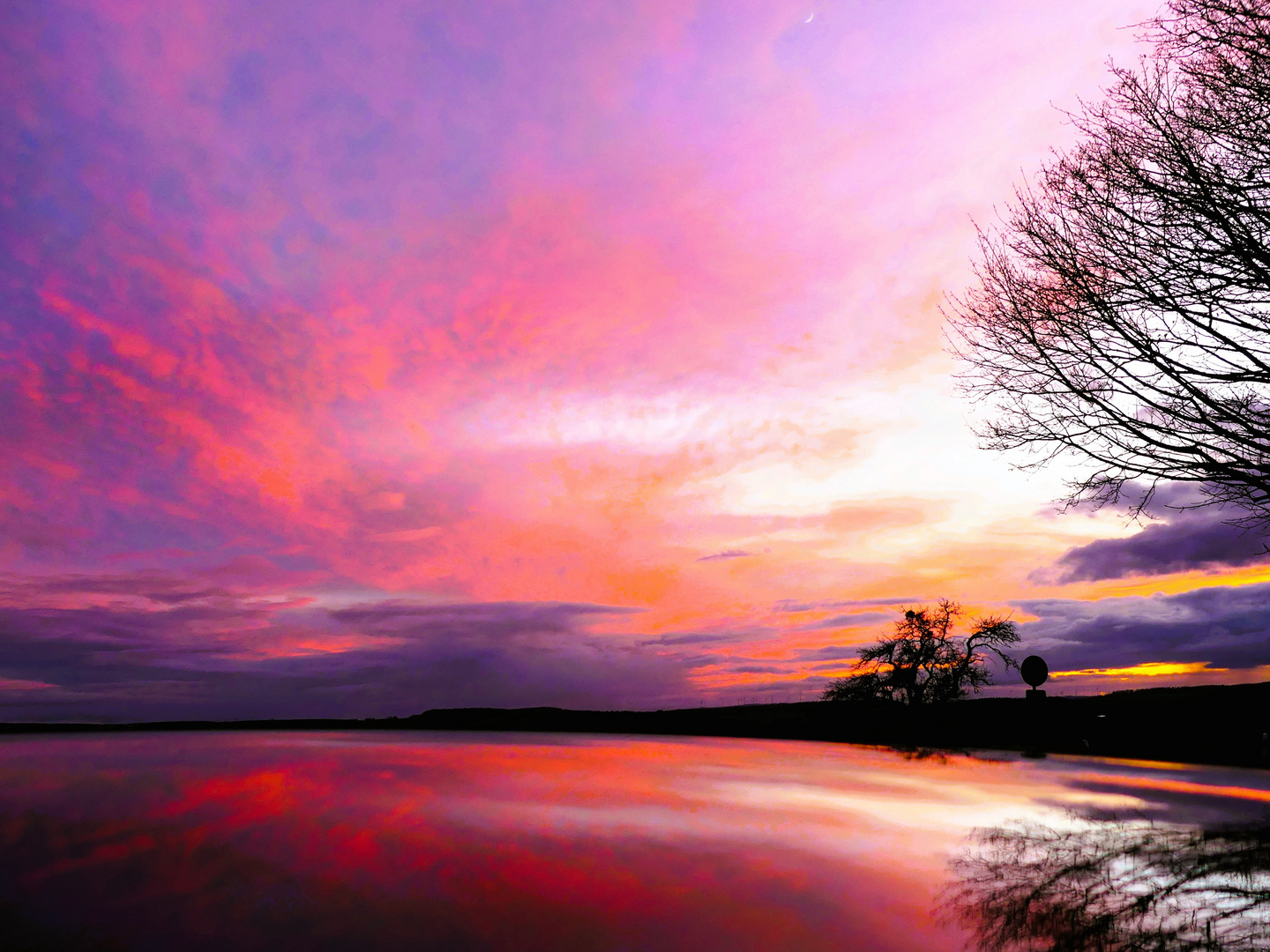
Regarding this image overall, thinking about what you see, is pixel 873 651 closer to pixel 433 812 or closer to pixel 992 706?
pixel 992 706

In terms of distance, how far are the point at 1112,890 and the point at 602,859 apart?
341cm

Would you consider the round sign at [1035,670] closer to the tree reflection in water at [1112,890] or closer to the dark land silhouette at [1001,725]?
the dark land silhouette at [1001,725]

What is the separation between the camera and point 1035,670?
25.8 metres

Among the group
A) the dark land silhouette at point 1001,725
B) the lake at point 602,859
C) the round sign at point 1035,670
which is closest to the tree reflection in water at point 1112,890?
the lake at point 602,859

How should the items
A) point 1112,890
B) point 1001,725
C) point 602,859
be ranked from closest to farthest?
point 1112,890 < point 602,859 < point 1001,725

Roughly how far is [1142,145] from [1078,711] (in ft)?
59.5

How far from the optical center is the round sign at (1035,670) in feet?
84.4

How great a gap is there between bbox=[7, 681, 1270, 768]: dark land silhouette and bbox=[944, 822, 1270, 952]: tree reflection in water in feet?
34.8

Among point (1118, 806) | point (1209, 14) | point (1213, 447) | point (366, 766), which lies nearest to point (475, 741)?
point (366, 766)

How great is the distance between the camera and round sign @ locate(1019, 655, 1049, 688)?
84.4ft

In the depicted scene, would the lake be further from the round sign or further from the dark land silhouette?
the round sign

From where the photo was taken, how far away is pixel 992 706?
36031 mm

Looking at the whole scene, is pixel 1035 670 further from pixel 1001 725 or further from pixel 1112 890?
pixel 1112 890

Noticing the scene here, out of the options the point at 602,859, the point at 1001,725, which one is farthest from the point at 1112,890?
the point at 1001,725
